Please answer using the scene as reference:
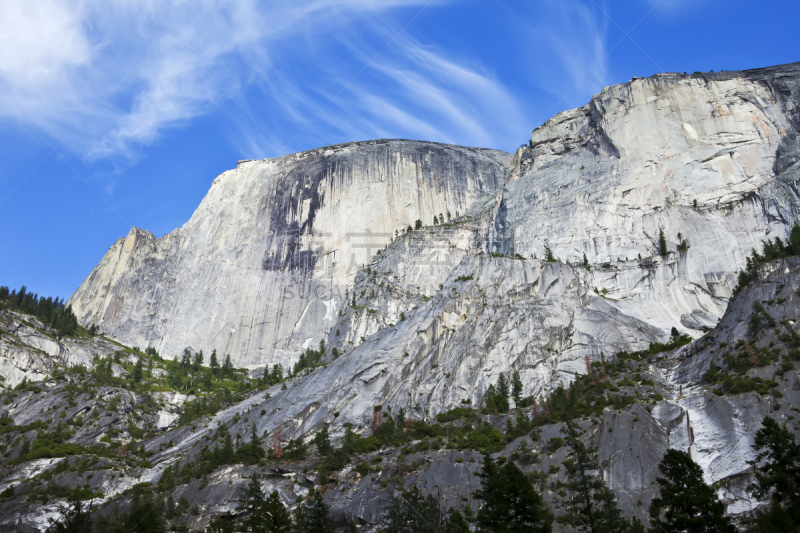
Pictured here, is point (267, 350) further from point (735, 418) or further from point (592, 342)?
point (735, 418)

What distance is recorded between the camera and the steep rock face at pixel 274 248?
147 meters

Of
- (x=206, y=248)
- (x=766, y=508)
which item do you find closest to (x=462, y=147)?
(x=206, y=248)

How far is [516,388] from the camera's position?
268 feet

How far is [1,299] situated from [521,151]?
114548mm

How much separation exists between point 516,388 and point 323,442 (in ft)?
79.4

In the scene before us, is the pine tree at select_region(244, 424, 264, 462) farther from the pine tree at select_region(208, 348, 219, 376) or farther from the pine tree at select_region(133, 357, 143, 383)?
the pine tree at select_region(208, 348, 219, 376)

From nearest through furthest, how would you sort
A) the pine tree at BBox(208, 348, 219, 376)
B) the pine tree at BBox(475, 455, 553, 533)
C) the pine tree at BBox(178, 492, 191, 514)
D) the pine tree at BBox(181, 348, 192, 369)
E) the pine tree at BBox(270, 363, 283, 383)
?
the pine tree at BBox(475, 455, 553, 533) → the pine tree at BBox(178, 492, 191, 514) → the pine tree at BBox(270, 363, 283, 383) → the pine tree at BBox(208, 348, 219, 376) → the pine tree at BBox(181, 348, 192, 369)

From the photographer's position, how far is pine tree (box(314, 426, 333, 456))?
75.1m

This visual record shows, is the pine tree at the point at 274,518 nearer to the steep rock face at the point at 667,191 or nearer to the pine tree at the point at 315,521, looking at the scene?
the pine tree at the point at 315,521

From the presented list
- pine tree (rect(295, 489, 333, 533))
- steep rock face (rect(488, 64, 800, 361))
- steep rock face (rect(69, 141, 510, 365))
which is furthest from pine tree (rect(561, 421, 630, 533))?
steep rock face (rect(69, 141, 510, 365))

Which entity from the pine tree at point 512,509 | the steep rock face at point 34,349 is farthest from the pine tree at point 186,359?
the pine tree at point 512,509

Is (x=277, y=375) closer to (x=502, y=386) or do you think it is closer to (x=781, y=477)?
(x=502, y=386)

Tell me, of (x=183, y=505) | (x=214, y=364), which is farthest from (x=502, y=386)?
(x=214, y=364)

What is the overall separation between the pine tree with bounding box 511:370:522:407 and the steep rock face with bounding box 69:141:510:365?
214 feet
